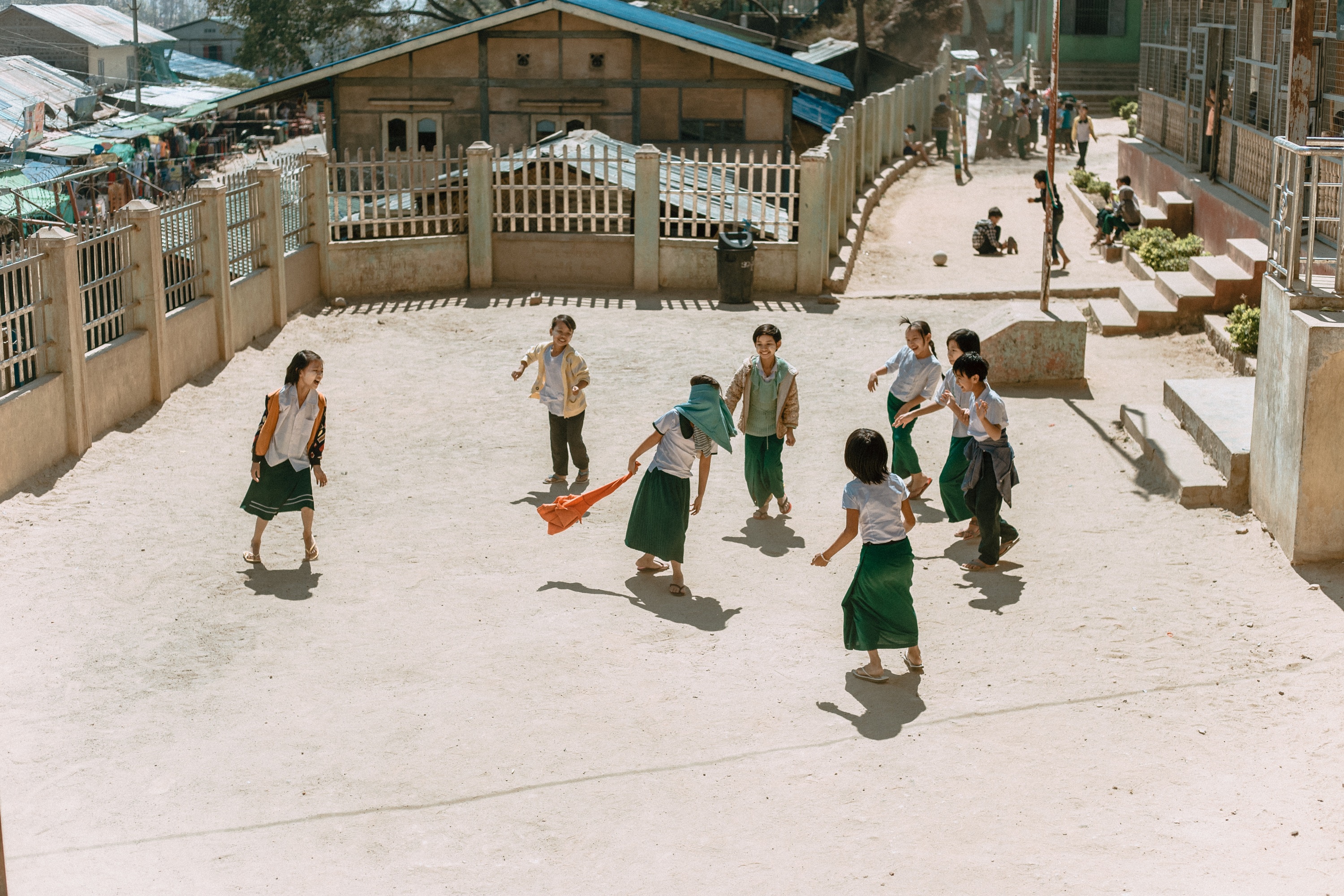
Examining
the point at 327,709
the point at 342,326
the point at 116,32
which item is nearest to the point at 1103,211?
the point at 342,326

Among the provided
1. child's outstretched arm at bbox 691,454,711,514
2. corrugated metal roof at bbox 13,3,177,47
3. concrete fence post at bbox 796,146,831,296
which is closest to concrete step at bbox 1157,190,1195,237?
concrete fence post at bbox 796,146,831,296

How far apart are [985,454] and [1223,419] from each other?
313 cm

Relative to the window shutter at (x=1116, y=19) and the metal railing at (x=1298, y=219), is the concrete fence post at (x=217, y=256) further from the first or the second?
the window shutter at (x=1116, y=19)

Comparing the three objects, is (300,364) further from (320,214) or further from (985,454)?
(320,214)

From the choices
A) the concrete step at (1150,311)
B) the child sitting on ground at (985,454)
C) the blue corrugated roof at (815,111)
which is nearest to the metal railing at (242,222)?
the child sitting on ground at (985,454)

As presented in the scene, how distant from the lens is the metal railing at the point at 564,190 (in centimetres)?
1870

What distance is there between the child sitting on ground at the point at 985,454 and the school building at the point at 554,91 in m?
18.1

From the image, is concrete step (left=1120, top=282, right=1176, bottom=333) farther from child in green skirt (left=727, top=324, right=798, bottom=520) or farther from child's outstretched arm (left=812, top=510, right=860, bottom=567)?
child's outstretched arm (left=812, top=510, right=860, bottom=567)

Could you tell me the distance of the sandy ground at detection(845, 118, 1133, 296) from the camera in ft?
64.8

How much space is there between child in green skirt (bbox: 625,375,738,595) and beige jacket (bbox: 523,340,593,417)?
169cm

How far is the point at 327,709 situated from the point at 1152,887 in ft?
13.4

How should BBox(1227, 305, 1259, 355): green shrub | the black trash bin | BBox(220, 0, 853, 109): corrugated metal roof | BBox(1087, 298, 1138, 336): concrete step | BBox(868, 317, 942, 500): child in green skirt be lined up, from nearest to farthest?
1. BBox(868, 317, 942, 500): child in green skirt
2. BBox(1227, 305, 1259, 355): green shrub
3. BBox(1087, 298, 1138, 336): concrete step
4. the black trash bin
5. BBox(220, 0, 853, 109): corrugated metal roof

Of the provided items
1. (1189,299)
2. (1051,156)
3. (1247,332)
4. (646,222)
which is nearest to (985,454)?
(1247,332)

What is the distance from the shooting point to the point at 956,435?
969cm
